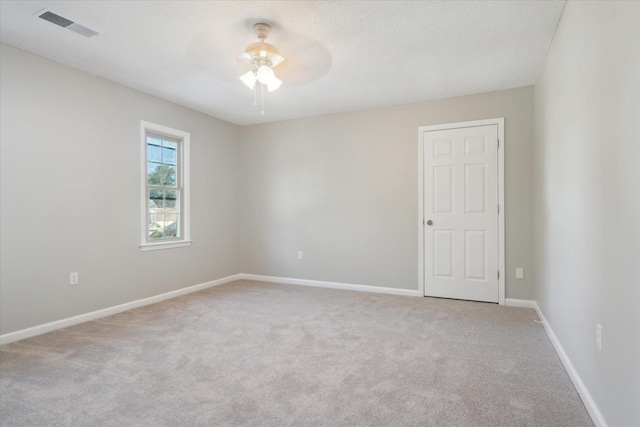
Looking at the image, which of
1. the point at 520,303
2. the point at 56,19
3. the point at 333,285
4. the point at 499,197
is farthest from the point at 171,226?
the point at 520,303

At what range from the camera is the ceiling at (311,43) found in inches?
95.7

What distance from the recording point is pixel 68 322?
3.32 metres

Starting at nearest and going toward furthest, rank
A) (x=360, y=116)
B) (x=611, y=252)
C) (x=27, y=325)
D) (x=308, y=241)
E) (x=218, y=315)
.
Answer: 1. (x=611, y=252)
2. (x=27, y=325)
3. (x=218, y=315)
4. (x=360, y=116)
5. (x=308, y=241)

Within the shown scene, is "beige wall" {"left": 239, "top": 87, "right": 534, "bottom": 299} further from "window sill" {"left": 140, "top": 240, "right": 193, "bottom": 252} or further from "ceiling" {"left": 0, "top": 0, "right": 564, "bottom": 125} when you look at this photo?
"window sill" {"left": 140, "top": 240, "right": 193, "bottom": 252}

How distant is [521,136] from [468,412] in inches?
129

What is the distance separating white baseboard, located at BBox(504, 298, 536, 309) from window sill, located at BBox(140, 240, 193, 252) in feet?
13.5

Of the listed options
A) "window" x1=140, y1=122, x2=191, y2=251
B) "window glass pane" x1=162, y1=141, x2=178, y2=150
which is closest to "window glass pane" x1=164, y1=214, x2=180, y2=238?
"window" x1=140, y1=122, x2=191, y2=251

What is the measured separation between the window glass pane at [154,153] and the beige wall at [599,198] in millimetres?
4288

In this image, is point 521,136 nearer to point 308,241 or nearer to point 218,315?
point 308,241

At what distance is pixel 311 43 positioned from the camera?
9.53 ft

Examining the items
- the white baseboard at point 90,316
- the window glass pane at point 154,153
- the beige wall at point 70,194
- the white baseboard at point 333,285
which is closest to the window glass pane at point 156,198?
the beige wall at point 70,194

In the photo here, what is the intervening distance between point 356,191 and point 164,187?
2.56 m

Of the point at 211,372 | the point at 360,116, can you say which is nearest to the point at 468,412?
the point at 211,372

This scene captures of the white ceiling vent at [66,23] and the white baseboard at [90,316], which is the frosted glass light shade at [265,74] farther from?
the white baseboard at [90,316]
